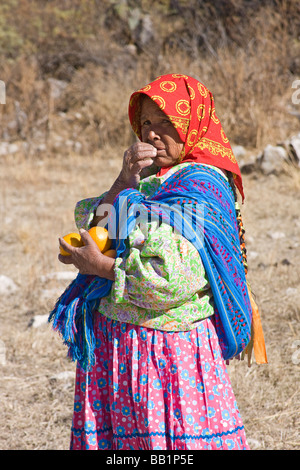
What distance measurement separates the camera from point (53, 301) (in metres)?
4.22

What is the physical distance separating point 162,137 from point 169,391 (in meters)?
0.79

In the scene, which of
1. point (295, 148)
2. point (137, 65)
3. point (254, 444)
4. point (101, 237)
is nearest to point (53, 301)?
point (254, 444)

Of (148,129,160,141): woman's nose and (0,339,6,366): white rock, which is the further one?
(0,339,6,366): white rock

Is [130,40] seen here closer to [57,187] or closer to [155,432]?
[57,187]

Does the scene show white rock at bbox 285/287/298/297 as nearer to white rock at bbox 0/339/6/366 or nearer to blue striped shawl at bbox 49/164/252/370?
white rock at bbox 0/339/6/366

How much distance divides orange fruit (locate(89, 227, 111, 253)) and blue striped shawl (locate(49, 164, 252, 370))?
0.03m

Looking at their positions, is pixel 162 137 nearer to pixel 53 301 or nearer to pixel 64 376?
pixel 64 376

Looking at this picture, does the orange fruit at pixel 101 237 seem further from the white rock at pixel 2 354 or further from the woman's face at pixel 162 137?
the white rock at pixel 2 354

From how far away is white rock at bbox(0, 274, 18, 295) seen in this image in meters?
4.52

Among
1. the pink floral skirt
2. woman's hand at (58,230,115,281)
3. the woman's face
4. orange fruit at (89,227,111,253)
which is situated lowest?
the pink floral skirt

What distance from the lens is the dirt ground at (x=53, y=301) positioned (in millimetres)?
2869

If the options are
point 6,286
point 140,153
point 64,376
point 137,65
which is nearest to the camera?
point 140,153

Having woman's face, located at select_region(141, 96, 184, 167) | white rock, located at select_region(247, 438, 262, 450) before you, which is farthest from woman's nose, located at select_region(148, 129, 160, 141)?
white rock, located at select_region(247, 438, 262, 450)

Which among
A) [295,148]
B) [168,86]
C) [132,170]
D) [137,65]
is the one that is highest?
[137,65]
